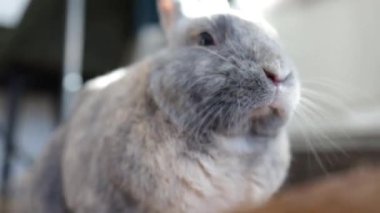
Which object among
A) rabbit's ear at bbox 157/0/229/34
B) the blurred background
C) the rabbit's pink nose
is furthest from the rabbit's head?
the blurred background

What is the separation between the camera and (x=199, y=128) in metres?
0.89

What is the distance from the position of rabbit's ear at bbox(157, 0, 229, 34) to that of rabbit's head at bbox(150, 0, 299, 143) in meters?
0.12

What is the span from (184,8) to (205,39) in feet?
0.52

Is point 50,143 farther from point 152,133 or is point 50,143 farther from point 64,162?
point 152,133

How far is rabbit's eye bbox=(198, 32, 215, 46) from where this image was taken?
96cm

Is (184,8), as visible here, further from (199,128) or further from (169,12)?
(199,128)

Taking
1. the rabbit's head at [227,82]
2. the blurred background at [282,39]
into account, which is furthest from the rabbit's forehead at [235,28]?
the blurred background at [282,39]

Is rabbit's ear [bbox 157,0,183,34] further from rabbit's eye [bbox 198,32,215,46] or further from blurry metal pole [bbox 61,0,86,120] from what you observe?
blurry metal pole [bbox 61,0,86,120]

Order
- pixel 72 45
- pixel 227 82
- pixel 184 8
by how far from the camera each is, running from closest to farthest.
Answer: pixel 227 82, pixel 184 8, pixel 72 45

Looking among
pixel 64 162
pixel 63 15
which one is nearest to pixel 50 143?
pixel 64 162

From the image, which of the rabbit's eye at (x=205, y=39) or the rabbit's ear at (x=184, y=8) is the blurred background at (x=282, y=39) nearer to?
the rabbit's ear at (x=184, y=8)

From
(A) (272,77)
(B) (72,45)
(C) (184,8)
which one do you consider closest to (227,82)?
(A) (272,77)

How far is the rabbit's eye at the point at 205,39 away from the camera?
3.17 feet

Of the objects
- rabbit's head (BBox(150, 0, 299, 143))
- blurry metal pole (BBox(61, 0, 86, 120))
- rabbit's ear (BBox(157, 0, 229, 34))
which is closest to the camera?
rabbit's head (BBox(150, 0, 299, 143))
